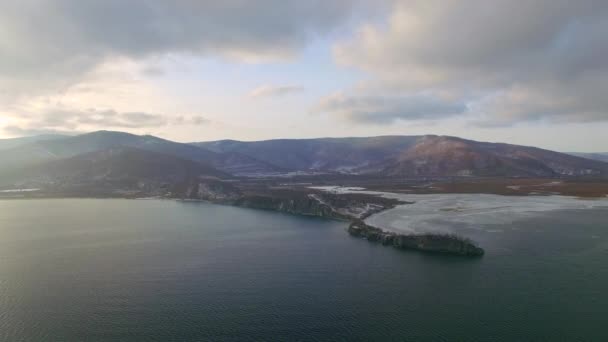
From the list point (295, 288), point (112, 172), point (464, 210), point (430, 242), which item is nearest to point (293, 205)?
point (464, 210)

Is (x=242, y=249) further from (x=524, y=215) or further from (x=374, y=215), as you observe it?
(x=524, y=215)

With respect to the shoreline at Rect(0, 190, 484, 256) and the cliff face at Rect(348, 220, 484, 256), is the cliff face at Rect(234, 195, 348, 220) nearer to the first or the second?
the shoreline at Rect(0, 190, 484, 256)

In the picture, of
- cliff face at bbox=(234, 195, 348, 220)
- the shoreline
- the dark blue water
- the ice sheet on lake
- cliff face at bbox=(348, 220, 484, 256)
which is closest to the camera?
the dark blue water

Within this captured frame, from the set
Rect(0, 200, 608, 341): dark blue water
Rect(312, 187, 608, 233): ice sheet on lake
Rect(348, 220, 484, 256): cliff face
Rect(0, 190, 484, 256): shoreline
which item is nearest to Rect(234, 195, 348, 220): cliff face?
Rect(0, 190, 484, 256): shoreline

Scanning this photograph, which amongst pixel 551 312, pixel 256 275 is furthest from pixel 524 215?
pixel 256 275

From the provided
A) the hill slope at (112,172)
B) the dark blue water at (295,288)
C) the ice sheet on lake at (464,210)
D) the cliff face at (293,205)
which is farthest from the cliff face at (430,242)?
the hill slope at (112,172)
